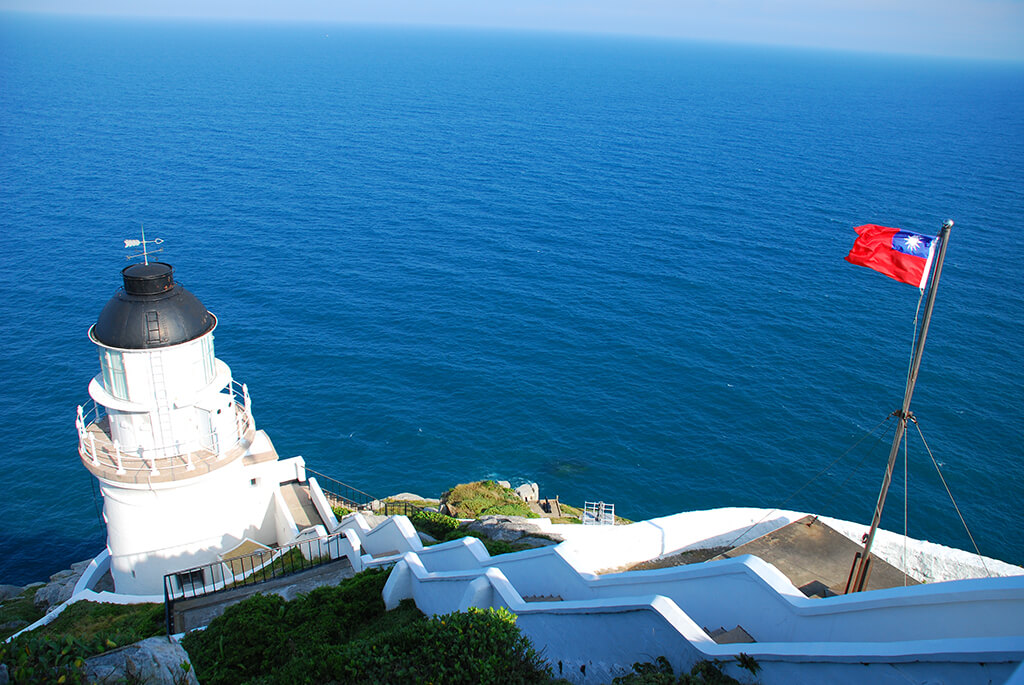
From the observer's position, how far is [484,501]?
34.8 meters

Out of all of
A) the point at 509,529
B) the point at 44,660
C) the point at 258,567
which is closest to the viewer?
the point at 44,660

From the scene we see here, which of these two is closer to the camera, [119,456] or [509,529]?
[119,456]

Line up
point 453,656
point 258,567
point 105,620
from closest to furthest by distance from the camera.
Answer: point 453,656, point 105,620, point 258,567

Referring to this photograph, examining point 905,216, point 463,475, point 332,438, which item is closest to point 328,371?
point 332,438

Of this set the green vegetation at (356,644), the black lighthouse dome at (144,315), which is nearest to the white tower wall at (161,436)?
the black lighthouse dome at (144,315)

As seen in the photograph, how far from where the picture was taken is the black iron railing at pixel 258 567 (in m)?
20.9

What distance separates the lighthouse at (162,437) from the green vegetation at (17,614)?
149 inches

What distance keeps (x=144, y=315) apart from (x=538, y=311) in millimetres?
43716

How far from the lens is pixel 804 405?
50.2 m

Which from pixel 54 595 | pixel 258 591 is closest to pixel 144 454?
pixel 258 591

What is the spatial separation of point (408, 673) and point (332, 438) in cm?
3748

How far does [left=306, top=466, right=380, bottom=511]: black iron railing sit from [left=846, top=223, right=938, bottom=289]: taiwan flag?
2299cm

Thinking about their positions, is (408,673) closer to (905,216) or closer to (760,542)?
(760,542)

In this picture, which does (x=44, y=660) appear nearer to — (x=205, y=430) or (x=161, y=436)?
(x=161, y=436)
